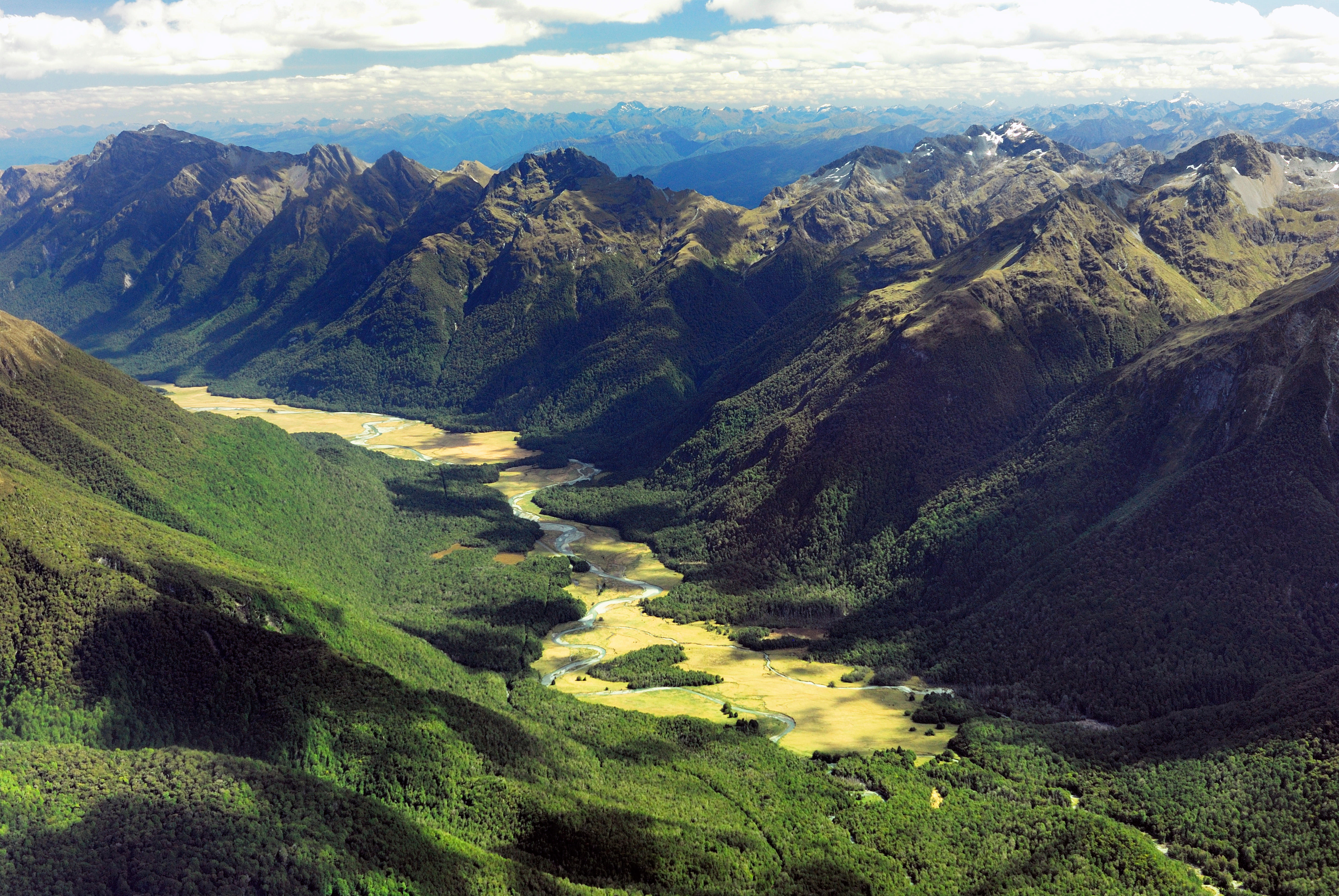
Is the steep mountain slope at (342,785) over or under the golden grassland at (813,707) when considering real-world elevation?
over

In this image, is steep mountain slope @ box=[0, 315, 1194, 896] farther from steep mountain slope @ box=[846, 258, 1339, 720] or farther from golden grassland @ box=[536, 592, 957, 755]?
steep mountain slope @ box=[846, 258, 1339, 720]

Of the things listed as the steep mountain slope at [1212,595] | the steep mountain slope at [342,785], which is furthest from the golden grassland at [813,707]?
the steep mountain slope at [1212,595]

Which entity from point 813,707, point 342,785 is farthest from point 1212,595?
point 342,785

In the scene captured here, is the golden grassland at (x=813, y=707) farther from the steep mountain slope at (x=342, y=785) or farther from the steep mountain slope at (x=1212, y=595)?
the steep mountain slope at (x=1212, y=595)

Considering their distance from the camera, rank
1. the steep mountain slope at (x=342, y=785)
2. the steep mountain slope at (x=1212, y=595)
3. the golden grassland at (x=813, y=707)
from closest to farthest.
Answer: the steep mountain slope at (x=342, y=785)
the steep mountain slope at (x=1212, y=595)
the golden grassland at (x=813, y=707)

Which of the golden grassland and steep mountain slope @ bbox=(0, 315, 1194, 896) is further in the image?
the golden grassland

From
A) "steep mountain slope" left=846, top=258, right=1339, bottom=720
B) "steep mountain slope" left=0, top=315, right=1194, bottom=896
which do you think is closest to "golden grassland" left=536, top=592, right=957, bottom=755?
"steep mountain slope" left=0, top=315, right=1194, bottom=896

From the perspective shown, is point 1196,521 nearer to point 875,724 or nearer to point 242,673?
point 875,724

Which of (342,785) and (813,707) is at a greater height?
(342,785)

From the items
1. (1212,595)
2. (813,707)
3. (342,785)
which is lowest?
(813,707)

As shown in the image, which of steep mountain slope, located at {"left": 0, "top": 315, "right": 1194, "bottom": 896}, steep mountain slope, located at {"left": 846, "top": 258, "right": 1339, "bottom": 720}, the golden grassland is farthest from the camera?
the golden grassland

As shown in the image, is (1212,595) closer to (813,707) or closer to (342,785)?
(813,707)

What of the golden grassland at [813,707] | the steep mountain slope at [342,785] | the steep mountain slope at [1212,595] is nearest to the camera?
the steep mountain slope at [342,785]
